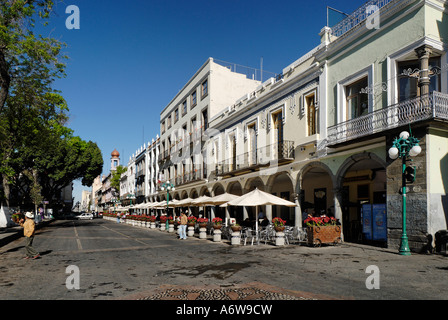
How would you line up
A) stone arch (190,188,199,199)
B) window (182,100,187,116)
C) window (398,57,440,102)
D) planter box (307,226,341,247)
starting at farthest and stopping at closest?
1. window (182,100,187,116)
2. stone arch (190,188,199,199)
3. planter box (307,226,341,247)
4. window (398,57,440,102)

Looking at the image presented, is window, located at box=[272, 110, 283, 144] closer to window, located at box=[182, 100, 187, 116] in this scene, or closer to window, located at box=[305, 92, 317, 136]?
window, located at box=[305, 92, 317, 136]

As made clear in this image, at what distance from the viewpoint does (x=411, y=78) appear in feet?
44.2

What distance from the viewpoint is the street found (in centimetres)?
646

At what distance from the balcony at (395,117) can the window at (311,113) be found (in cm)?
233

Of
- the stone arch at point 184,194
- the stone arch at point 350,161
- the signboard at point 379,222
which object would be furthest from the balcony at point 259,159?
the stone arch at point 184,194

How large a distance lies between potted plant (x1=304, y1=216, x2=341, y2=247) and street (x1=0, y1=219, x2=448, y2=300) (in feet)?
4.35

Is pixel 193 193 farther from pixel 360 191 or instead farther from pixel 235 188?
pixel 360 191

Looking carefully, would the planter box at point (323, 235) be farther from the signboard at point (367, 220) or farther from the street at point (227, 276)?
the signboard at point (367, 220)

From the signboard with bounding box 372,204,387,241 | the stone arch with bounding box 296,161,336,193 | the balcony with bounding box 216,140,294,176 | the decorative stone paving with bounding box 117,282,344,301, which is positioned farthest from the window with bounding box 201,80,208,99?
the decorative stone paving with bounding box 117,282,344,301

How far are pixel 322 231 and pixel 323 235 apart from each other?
17cm

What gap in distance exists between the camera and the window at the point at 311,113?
18.3 metres

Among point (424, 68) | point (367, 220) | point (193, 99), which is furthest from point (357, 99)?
point (193, 99)
